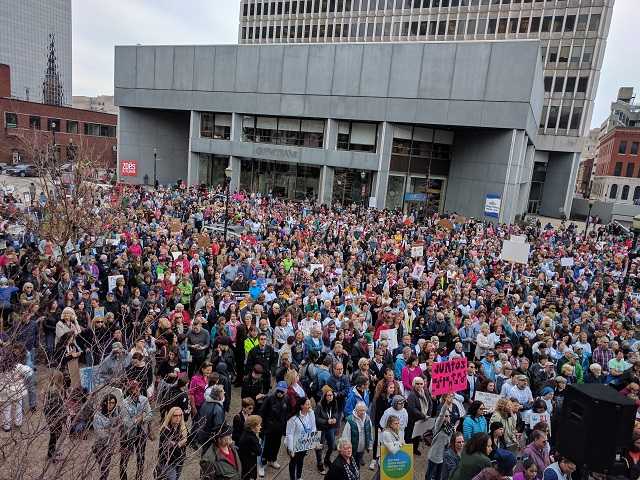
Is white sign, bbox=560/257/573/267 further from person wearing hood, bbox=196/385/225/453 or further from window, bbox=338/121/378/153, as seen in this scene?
window, bbox=338/121/378/153

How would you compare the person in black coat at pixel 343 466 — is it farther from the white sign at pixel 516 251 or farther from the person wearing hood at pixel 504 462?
the white sign at pixel 516 251

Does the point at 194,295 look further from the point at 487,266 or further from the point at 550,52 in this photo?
the point at 550,52

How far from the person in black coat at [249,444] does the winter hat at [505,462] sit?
3319 mm

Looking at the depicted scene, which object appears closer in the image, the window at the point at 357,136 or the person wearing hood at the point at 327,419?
the person wearing hood at the point at 327,419

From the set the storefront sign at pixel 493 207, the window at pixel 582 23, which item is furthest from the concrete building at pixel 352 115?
the window at pixel 582 23

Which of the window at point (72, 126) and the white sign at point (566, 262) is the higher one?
the window at point (72, 126)

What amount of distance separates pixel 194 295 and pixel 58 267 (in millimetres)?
3822

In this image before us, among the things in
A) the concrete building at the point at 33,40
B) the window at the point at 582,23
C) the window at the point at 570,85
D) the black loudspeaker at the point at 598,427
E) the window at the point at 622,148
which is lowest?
the black loudspeaker at the point at 598,427

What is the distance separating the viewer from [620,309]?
16406 millimetres

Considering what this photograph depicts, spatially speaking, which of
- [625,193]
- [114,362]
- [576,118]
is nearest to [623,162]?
[625,193]

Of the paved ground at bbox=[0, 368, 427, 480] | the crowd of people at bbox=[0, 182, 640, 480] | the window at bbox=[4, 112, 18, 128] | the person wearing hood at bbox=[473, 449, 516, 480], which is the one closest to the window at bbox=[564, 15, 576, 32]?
the crowd of people at bbox=[0, 182, 640, 480]

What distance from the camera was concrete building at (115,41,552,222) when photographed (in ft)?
123

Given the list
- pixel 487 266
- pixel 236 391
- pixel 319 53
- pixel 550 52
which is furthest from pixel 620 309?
pixel 550 52

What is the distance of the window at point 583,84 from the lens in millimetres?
60156
